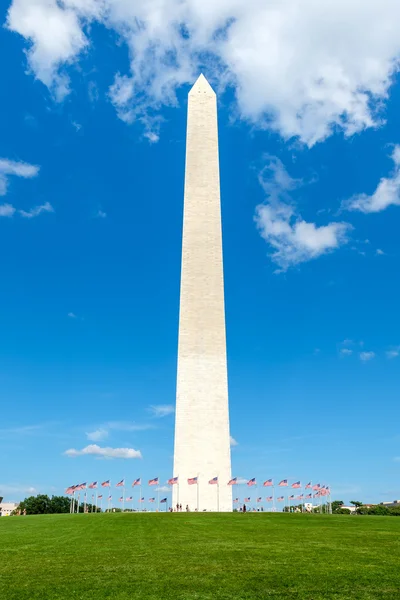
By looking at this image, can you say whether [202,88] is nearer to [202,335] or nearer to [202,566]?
[202,335]

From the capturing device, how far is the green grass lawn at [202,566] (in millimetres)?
10188

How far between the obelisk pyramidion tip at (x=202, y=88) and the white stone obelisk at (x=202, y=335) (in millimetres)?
128

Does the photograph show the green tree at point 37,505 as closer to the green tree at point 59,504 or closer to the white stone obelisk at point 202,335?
the green tree at point 59,504

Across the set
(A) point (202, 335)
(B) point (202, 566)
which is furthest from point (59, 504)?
(B) point (202, 566)

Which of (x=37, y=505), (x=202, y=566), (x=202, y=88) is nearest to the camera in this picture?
(x=202, y=566)

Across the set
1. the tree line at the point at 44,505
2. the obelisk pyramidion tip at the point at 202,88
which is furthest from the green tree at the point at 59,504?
the obelisk pyramidion tip at the point at 202,88

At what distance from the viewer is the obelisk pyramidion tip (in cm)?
5875

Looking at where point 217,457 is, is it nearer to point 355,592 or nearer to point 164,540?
point 164,540

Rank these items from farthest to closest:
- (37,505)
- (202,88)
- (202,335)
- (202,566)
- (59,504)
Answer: (59,504) < (37,505) < (202,88) < (202,335) < (202,566)

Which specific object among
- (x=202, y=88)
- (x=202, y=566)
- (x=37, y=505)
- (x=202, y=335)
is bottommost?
(x=202, y=566)

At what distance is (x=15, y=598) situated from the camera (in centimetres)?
997

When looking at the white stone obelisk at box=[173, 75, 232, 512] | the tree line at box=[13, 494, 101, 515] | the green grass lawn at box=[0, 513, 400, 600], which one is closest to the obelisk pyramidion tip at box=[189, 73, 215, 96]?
the white stone obelisk at box=[173, 75, 232, 512]

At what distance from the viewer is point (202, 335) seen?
50.8m

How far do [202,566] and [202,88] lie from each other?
2118 inches
